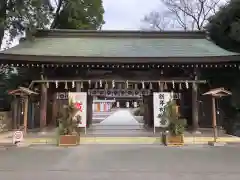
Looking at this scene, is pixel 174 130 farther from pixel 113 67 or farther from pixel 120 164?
pixel 113 67

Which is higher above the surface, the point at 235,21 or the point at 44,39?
the point at 235,21

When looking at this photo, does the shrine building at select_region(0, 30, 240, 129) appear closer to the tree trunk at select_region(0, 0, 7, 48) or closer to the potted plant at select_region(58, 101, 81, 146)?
the tree trunk at select_region(0, 0, 7, 48)

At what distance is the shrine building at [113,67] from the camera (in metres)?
15.6

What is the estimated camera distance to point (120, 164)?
884cm

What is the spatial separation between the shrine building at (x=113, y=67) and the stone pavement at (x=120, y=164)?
5.05 meters

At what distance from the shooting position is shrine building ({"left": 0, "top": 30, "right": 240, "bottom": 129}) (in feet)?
51.3

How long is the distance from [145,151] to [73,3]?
20455mm

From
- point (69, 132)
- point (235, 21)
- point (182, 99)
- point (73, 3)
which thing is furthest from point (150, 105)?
point (73, 3)

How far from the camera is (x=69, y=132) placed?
43.1 ft

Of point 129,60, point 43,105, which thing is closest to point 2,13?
point 43,105

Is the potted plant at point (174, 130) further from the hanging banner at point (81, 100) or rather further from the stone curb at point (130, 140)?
the hanging banner at point (81, 100)

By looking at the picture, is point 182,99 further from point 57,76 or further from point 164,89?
point 57,76

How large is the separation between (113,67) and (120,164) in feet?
28.2

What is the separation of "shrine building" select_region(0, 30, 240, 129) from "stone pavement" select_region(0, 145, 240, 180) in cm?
505
